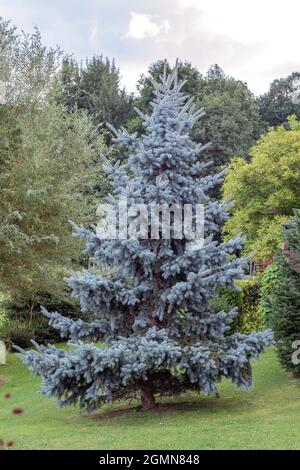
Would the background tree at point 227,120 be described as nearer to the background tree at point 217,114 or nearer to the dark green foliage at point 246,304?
the background tree at point 217,114

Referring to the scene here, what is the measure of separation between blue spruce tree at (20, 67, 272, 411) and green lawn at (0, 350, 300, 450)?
414 millimetres

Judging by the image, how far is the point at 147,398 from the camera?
9688 mm

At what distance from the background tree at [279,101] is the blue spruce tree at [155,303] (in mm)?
36137

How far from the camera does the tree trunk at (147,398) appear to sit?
9625 mm

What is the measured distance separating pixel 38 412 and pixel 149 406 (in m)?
2.10

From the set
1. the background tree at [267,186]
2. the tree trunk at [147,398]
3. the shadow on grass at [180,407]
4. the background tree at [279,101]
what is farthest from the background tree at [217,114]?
the tree trunk at [147,398]

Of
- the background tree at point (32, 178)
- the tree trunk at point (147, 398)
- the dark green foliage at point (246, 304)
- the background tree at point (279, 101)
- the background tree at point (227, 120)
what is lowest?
the tree trunk at point (147, 398)

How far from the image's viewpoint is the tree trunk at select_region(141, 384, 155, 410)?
31.6 feet

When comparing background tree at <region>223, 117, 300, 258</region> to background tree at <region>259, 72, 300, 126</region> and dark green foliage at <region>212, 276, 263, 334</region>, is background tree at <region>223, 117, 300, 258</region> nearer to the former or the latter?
dark green foliage at <region>212, 276, 263, 334</region>

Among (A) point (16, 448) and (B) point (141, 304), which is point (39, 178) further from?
(A) point (16, 448)

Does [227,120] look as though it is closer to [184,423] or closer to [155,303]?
[155,303]

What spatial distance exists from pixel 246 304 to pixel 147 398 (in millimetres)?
7426

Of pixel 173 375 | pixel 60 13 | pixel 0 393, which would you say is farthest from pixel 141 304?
pixel 60 13

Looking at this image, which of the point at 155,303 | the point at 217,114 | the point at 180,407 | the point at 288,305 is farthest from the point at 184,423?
the point at 217,114
